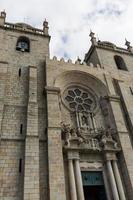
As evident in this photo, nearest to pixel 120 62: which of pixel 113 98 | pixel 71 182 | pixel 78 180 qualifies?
pixel 113 98

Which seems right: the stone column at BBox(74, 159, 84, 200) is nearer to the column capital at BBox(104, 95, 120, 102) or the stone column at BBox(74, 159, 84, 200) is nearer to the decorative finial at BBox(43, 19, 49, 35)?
the column capital at BBox(104, 95, 120, 102)

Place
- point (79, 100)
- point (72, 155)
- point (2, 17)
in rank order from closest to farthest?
point (72, 155), point (79, 100), point (2, 17)

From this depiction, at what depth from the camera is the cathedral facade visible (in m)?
9.01

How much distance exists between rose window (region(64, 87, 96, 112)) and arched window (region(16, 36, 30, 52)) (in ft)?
15.9

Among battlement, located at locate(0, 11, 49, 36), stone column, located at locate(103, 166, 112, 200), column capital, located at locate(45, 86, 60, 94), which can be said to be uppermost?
battlement, located at locate(0, 11, 49, 36)

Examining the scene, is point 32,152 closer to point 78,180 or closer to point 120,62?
point 78,180

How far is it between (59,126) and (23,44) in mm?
8587

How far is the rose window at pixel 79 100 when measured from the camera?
13.2 metres

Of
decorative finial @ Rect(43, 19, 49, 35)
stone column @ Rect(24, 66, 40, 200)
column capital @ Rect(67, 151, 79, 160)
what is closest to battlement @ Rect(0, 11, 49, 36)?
decorative finial @ Rect(43, 19, 49, 35)

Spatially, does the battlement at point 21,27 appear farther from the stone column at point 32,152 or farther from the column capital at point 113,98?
the column capital at point 113,98

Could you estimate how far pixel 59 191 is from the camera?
8570mm

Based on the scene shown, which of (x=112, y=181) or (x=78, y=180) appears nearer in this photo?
(x=78, y=180)

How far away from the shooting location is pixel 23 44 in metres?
16.1

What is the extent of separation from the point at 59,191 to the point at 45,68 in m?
7.93
